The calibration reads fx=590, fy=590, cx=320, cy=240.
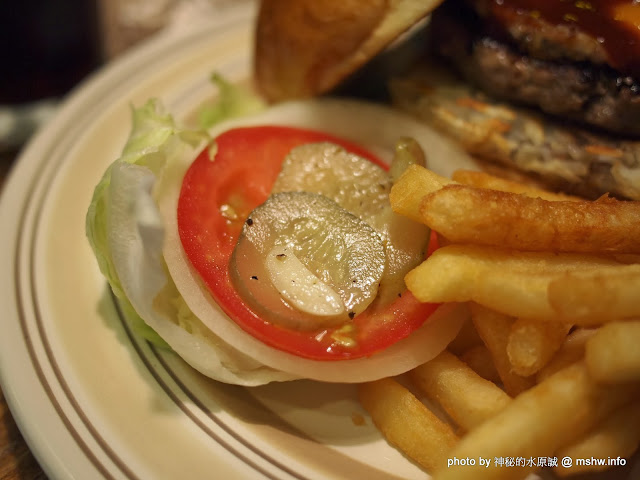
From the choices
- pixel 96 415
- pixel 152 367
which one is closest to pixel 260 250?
pixel 152 367

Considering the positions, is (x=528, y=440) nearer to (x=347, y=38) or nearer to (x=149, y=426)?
(x=149, y=426)

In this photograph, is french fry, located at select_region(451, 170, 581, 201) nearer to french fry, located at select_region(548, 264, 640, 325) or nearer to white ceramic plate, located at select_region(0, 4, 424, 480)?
french fry, located at select_region(548, 264, 640, 325)

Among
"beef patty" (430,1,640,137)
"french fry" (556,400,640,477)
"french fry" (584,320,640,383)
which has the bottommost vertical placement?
"french fry" (556,400,640,477)

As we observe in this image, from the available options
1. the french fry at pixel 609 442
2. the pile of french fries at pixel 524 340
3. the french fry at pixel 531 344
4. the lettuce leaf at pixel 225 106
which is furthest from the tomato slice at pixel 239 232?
the lettuce leaf at pixel 225 106

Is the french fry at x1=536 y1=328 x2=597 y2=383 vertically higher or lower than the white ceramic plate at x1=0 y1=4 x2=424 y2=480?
higher

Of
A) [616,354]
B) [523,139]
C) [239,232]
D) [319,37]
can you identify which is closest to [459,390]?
[616,354]

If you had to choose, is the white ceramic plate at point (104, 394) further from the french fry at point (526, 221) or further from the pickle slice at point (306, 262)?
the french fry at point (526, 221)

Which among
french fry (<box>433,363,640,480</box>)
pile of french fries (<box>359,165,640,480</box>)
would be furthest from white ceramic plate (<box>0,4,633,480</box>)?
french fry (<box>433,363,640,480</box>)

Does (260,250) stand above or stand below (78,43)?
above
